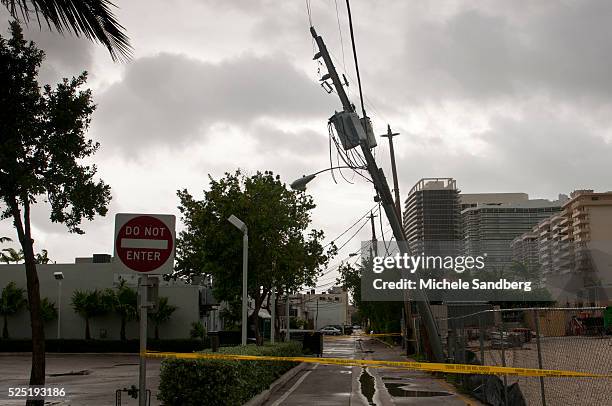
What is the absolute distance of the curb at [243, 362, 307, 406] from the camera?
552 inches

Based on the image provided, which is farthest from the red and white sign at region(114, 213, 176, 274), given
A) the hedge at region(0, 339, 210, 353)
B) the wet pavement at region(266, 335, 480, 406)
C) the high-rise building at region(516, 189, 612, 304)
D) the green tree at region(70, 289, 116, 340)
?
the high-rise building at region(516, 189, 612, 304)

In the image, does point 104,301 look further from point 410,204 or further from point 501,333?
point 501,333

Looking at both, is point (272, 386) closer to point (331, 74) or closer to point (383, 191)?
point (383, 191)

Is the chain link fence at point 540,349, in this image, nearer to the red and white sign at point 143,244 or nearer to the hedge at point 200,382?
the hedge at point 200,382

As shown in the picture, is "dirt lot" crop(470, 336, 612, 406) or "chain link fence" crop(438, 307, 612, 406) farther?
"chain link fence" crop(438, 307, 612, 406)

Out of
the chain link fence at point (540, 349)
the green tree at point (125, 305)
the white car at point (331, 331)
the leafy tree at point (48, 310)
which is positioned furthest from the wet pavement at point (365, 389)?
the white car at point (331, 331)

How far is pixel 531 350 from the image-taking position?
12.5 meters

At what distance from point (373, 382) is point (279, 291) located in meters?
10.7

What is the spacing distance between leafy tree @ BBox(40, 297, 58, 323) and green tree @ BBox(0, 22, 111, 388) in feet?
103

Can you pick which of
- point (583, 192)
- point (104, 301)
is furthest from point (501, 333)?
point (583, 192)

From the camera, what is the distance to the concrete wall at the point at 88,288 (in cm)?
4241

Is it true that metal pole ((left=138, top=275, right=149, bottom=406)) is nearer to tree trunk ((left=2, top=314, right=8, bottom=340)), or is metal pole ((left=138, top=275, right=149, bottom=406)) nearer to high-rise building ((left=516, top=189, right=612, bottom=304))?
tree trunk ((left=2, top=314, right=8, bottom=340))

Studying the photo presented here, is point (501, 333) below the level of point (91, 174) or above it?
below

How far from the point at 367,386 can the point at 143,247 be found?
41.9 feet
